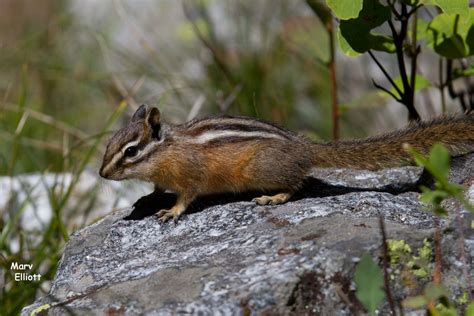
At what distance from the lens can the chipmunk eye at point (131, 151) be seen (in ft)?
13.3

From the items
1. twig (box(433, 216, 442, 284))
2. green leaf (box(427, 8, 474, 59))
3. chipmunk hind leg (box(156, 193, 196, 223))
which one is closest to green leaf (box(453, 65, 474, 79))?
green leaf (box(427, 8, 474, 59))

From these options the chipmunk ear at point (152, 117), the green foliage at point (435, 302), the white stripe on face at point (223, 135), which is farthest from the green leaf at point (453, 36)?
the green foliage at point (435, 302)

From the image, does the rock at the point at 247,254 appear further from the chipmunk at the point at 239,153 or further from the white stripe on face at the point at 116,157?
the white stripe on face at the point at 116,157

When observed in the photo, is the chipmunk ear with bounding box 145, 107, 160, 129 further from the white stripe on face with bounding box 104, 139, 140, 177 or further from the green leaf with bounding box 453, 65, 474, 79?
the green leaf with bounding box 453, 65, 474, 79

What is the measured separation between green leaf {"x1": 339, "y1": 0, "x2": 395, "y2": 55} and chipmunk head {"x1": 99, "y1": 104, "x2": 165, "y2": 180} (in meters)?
1.03

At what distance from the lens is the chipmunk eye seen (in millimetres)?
4052

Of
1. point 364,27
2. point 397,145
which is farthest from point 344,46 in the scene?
point 397,145

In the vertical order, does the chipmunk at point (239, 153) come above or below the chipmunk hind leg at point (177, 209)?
above

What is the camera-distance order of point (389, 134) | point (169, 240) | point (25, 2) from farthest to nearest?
point (25, 2)
point (389, 134)
point (169, 240)

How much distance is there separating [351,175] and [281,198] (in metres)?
0.53

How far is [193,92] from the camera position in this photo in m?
7.46

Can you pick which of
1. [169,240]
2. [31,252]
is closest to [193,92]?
[31,252]

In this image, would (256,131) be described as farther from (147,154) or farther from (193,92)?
(193,92)

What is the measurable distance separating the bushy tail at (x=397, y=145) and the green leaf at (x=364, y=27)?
48 cm
